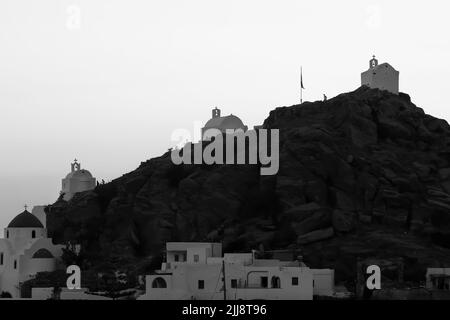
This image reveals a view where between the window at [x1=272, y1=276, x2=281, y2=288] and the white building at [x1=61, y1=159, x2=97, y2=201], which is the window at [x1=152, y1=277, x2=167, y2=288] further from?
the white building at [x1=61, y1=159, x2=97, y2=201]

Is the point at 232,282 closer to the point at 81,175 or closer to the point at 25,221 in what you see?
the point at 25,221

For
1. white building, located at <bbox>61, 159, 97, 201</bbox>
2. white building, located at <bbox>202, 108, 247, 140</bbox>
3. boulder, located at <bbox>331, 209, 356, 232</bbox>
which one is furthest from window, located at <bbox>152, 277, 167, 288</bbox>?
white building, located at <bbox>61, 159, 97, 201</bbox>

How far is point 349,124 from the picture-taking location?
12750cm

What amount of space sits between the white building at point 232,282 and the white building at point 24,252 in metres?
21.2

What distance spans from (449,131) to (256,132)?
67.0 feet

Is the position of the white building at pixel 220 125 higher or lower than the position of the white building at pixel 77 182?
higher

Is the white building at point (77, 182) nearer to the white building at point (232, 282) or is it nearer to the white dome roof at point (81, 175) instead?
the white dome roof at point (81, 175)

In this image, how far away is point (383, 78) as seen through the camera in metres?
138

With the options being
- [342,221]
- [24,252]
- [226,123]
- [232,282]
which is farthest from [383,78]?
[24,252]

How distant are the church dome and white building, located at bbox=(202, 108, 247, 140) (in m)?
22.0

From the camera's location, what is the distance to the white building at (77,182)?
157m

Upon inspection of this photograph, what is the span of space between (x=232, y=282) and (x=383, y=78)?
42.3m

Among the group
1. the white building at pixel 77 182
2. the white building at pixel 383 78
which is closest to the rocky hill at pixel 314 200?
the white building at pixel 383 78
